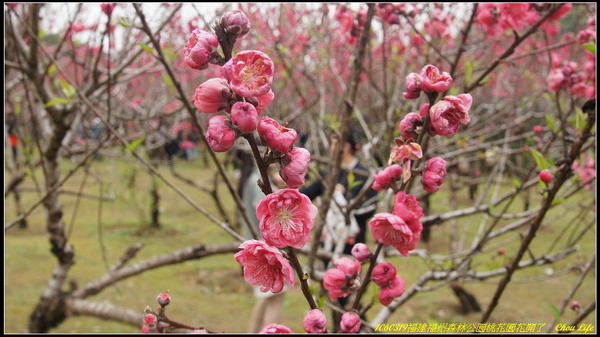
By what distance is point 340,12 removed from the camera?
2869mm

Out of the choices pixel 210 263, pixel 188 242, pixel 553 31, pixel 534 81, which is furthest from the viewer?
pixel 534 81

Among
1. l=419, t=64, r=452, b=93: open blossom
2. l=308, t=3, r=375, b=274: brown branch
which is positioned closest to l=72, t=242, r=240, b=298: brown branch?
l=308, t=3, r=375, b=274: brown branch

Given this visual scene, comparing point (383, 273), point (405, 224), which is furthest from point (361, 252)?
point (405, 224)

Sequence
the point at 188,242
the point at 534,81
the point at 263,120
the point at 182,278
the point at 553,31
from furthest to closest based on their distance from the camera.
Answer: the point at 534,81 → the point at 188,242 → the point at 182,278 → the point at 553,31 → the point at 263,120

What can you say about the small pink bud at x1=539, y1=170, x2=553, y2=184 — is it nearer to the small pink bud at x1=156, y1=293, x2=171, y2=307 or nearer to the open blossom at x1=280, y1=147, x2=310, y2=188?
the open blossom at x1=280, y1=147, x2=310, y2=188

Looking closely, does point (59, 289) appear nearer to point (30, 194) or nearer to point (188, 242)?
point (188, 242)

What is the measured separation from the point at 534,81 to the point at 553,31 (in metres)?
7.68

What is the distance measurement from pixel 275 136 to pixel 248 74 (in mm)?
100

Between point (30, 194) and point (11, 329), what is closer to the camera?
point (11, 329)

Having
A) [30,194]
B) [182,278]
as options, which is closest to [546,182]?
[182,278]

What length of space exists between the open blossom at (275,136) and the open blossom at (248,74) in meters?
0.05

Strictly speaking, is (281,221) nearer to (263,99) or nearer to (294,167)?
(294,167)

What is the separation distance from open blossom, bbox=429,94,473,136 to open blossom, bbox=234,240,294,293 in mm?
368

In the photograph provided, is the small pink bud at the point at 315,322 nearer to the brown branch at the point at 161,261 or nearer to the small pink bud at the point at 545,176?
the small pink bud at the point at 545,176
